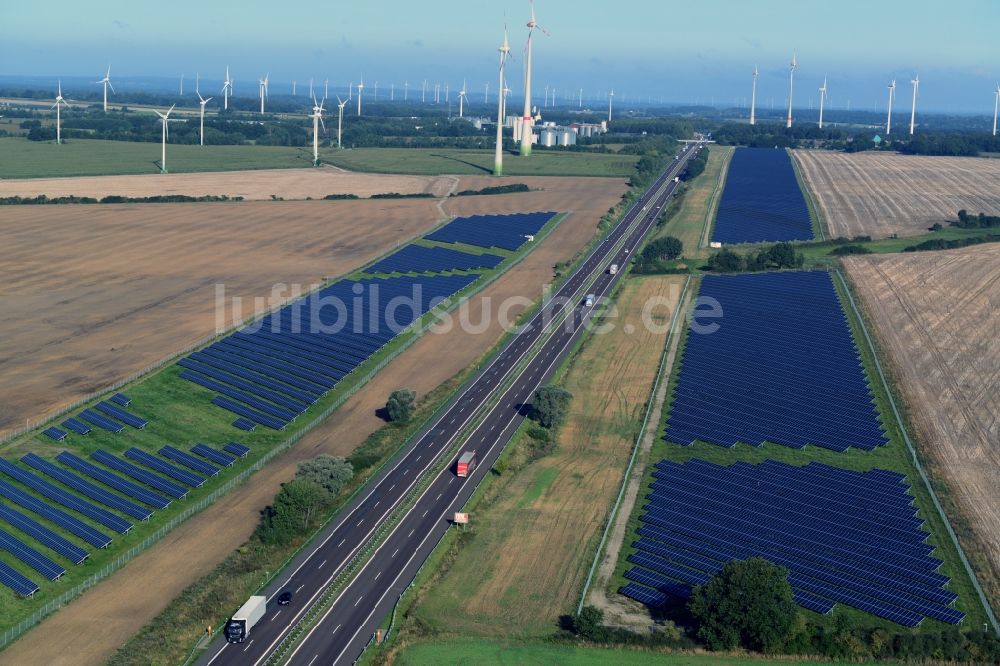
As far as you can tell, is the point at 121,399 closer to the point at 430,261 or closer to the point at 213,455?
the point at 213,455

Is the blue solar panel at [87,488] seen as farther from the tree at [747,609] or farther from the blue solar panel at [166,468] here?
the tree at [747,609]

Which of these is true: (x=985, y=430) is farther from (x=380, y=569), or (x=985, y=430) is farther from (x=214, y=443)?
(x=214, y=443)

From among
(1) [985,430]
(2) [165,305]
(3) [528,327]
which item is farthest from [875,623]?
(2) [165,305]

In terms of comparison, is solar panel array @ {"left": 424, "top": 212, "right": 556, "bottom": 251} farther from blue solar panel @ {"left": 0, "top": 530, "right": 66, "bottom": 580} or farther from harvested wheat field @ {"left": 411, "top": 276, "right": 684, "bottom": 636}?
blue solar panel @ {"left": 0, "top": 530, "right": 66, "bottom": 580}

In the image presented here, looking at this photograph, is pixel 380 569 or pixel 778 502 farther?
pixel 778 502

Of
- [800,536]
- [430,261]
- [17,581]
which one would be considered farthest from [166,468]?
[430,261]

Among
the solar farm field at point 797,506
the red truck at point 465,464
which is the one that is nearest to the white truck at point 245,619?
the solar farm field at point 797,506

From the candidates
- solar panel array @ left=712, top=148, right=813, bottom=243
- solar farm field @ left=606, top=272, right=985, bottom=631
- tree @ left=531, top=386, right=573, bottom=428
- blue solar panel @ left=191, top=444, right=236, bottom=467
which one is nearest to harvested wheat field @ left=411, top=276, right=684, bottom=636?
tree @ left=531, top=386, right=573, bottom=428
